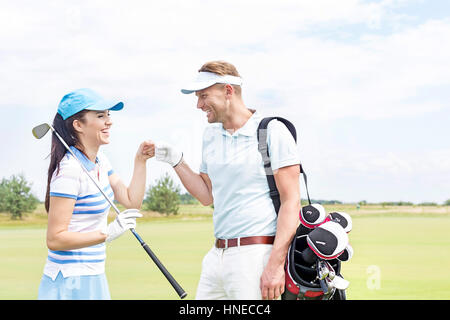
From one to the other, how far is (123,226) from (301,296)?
1.35m

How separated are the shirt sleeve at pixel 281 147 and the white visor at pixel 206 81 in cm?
48

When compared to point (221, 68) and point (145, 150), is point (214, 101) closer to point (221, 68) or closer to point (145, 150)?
point (221, 68)

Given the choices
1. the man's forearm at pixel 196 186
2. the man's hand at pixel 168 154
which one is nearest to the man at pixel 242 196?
the man's forearm at pixel 196 186

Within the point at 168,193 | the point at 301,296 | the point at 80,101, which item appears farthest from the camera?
the point at 168,193

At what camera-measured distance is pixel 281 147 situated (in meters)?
3.79

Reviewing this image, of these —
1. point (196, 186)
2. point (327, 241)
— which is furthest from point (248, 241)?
point (196, 186)

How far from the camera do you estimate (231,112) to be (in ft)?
13.3

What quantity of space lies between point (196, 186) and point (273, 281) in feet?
3.65

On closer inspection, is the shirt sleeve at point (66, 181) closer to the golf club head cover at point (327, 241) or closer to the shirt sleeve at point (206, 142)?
the shirt sleeve at point (206, 142)

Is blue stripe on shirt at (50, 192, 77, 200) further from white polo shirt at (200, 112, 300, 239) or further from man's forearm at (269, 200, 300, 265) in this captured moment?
man's forearm at (269, 200, 300, 265)

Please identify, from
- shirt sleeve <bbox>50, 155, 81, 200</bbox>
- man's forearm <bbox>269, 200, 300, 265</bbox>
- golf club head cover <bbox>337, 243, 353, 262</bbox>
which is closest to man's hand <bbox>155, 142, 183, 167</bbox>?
shirt sleeve <bbox>50, 155, 81, 200</bbox>
